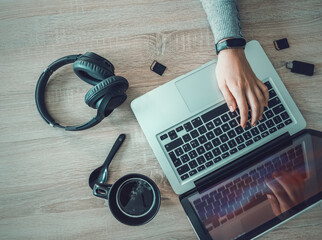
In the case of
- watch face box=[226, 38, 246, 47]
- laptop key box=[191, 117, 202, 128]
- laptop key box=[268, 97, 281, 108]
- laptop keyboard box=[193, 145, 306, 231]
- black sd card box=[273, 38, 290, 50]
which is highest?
watch face box=[226, 38, 246, 47]

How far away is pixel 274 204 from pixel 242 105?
269 millimetres

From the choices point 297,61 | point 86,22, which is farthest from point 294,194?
point 86,22

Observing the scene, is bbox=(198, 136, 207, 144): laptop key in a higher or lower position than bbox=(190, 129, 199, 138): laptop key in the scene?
lower

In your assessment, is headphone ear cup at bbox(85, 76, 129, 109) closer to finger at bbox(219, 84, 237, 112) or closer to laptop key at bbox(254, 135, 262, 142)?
finger at bbox(219, 84, 237, 112)

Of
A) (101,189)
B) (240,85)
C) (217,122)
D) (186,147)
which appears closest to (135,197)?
(101,189)

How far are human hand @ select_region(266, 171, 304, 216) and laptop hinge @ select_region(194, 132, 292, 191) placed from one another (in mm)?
69

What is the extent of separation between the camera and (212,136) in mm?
768

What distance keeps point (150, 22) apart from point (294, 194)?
0.62 metres

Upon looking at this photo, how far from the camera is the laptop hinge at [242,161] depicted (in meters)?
0.74

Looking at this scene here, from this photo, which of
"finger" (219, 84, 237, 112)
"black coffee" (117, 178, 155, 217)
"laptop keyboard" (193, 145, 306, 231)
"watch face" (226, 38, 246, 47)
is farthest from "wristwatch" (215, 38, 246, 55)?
"black coffee" (117, 178, 155, 217)

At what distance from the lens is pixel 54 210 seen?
773 mm

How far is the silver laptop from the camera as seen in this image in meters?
0.76

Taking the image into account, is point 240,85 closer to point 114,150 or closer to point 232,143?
point 232,143

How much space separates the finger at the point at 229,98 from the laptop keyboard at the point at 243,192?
0.57 feet
